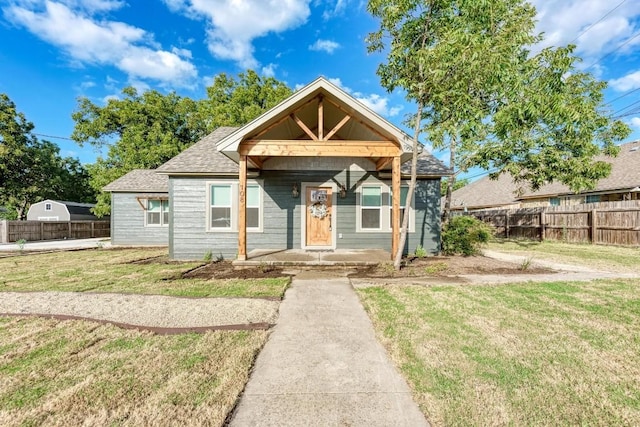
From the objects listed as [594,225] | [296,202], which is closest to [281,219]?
[296,202]

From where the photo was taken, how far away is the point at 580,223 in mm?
12898

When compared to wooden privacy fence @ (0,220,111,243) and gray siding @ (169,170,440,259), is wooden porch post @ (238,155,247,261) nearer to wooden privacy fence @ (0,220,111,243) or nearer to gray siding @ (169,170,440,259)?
gray siding @ (169,170,440,259)

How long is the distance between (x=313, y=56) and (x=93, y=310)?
64.3ft

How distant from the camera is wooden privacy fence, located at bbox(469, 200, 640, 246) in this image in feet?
36.9

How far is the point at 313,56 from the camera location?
19016 millimetres

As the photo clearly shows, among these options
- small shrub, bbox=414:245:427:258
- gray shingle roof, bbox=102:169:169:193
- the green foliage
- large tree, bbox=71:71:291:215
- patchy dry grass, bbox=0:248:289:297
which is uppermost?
large tree, bbox=71:71:291:215

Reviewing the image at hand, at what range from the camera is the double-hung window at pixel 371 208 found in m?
9.08

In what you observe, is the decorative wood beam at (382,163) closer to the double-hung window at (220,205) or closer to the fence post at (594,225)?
the double-hung window at (220,205)

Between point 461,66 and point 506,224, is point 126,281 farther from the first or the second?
point 506,224

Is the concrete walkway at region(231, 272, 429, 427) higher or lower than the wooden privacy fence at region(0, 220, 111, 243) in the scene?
lower

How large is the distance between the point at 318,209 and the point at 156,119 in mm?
19216

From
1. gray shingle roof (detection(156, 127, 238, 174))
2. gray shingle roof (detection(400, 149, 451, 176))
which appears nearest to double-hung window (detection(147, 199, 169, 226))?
gray shingle roof (detection(156, 127, 238, 174))

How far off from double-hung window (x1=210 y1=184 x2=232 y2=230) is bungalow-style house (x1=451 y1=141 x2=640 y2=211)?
12316 millimetres

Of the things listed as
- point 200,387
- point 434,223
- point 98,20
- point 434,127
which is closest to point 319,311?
point 200,387
